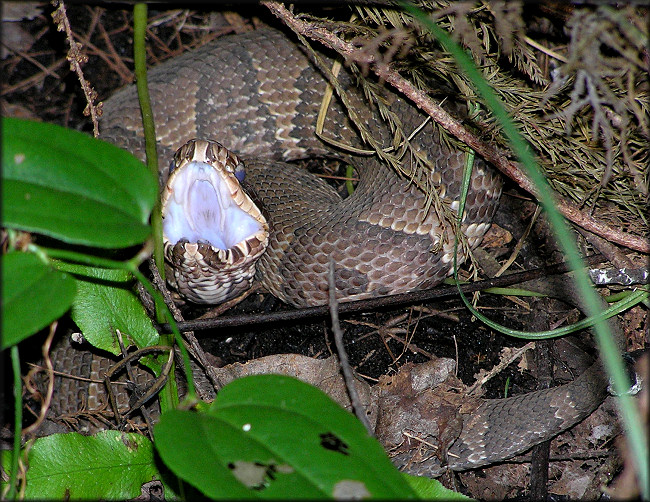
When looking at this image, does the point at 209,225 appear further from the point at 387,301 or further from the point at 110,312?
the point at 387,301

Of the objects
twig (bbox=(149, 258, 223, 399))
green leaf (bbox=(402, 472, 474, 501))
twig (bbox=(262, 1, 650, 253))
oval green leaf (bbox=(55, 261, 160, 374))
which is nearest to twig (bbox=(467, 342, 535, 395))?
twig (bbox=(262, 1, 650, 253))

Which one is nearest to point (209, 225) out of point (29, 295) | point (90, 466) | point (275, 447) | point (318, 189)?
point (318, 189)

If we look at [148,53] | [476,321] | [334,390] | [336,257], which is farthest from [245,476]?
[148,53]

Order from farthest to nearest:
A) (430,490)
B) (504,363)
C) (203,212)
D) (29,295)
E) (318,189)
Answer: (318,189) → (203,212) → (504,363) → (430,490) → (29,295)

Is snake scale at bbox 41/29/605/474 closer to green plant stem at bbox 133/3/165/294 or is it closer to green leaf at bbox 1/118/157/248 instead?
green plant stem at bbox 133/3/165/294

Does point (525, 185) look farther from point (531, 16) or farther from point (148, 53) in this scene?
point (148, 53)

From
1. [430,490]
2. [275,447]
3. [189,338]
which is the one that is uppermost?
[275,447]

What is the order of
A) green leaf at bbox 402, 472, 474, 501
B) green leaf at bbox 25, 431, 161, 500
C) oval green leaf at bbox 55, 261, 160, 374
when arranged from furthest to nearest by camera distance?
oval green leaf at bbox 55, 261, 160, 374 < green leaf at bbox 25, 431, 161, 500 < green leaf at bbox 402, 472, 474, 501
